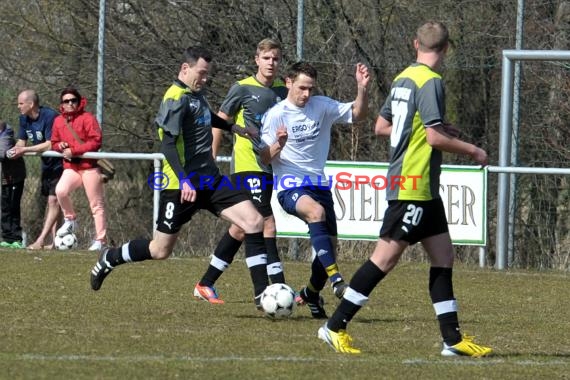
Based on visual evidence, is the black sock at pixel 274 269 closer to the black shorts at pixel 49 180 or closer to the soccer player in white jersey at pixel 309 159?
the soccer player in white jersey at pixel 309 159

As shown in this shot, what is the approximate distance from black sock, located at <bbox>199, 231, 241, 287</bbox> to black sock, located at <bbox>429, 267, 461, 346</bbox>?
3074mm

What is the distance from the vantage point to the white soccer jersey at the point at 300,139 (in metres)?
9.62

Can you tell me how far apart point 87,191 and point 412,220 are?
8758mm

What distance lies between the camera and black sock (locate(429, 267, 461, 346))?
295 inches

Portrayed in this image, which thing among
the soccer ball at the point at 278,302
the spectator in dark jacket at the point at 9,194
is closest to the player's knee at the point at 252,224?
the soccer ball at the point at 278,302

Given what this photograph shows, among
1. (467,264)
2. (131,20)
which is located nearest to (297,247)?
(467,264)

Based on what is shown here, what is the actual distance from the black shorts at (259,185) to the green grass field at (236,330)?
79cm

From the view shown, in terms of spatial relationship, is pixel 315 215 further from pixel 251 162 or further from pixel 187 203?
pixel 251 162

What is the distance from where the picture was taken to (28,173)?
18641 millimetres

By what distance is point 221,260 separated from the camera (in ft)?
34.0

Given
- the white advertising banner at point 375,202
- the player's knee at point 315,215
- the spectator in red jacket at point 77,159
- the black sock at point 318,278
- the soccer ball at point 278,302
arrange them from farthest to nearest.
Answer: the spectator in red jacket at point 77,159
the white advertising banner at point 375,202
the black sock at point 318,278
the player's knee at point 315,215
the soccer ball at point 278,302

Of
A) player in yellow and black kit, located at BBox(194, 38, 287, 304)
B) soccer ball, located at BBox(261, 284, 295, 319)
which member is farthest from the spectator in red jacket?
soccer ball, located at BBox(261, 284, 295, 319)

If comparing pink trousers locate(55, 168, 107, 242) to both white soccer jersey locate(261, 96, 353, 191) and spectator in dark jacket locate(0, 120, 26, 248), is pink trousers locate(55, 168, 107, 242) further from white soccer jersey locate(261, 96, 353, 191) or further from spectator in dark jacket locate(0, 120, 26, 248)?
white soccer jersey locate(261, 96, 353, 191)

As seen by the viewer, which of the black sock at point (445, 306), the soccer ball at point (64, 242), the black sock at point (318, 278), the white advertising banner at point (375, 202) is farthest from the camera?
the soccer ball at point (64, 242)
